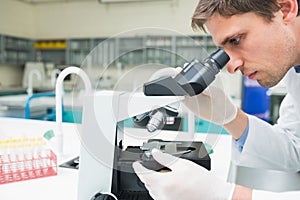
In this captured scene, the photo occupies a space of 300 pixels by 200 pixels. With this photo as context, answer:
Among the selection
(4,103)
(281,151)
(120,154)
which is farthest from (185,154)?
(4,103)

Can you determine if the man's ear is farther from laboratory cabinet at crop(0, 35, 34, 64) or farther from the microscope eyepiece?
laboratory cabinet at crop(0, 35, 34, 64)

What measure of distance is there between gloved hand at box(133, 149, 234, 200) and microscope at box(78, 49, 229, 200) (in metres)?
0.02

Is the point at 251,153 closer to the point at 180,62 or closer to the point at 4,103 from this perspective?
the point at 180,62

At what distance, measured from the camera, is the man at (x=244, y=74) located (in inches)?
27.2

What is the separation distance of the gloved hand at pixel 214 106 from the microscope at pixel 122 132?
8 centimetres

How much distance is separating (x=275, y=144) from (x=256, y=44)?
515 millimetres

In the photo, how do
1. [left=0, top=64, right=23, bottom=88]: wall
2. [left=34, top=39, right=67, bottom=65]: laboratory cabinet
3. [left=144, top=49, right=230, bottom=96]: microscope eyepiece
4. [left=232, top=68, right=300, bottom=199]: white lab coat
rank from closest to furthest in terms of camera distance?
[left=144, top=49, right=230, bottom=96]: microscope eyepiece, [left=232, top=68, right=300, bottom=199]: white lab coat, [left=0, top=64, right=23, bottom=88]: wall, [left=34, top=39, right=67, bottom=65]: laboratory cabinet

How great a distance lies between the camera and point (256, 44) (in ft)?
2.81

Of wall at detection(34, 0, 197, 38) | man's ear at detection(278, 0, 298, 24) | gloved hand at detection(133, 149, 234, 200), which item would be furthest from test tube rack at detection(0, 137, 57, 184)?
wall at detection(34, 0, 197, 38)

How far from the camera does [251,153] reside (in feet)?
3.83

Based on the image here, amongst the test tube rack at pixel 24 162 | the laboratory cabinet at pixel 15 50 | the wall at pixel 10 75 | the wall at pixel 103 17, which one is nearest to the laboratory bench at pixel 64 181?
the test tube rack at pixel 24 162

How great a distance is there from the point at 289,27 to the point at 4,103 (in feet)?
11.1

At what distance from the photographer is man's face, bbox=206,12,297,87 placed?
32.8 inches

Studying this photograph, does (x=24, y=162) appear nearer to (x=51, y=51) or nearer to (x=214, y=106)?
(x=214, y=106)
